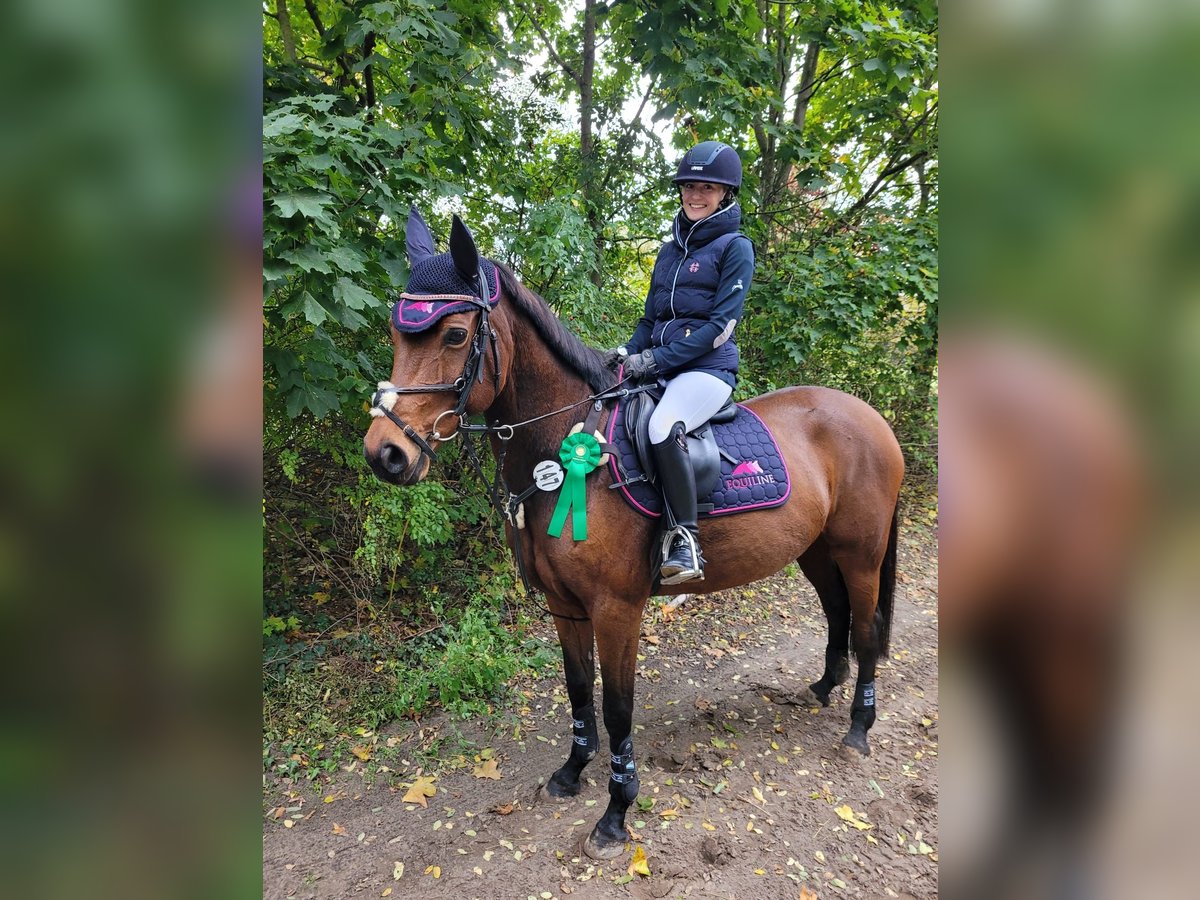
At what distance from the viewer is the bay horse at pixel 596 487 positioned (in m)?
2.28

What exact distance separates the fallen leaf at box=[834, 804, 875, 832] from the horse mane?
8.33 ft

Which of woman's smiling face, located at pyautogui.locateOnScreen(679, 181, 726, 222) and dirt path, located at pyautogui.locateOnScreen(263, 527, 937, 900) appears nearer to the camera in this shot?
dirt path, located at pyautogui.locateOnScreen(263, 527, 937, 900)

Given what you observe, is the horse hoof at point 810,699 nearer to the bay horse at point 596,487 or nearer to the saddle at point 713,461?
the bay horse at point 596,487

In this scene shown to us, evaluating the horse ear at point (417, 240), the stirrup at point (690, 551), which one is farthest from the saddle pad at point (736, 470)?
the horse ear at point (417, 240)

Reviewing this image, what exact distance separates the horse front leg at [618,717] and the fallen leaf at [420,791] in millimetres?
A: 956

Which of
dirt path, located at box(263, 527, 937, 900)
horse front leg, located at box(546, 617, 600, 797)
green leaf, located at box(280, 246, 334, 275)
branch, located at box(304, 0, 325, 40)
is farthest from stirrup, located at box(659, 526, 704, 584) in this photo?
branch, located at box(304, 0, 325, 40)

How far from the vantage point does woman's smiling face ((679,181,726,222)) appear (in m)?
3.02

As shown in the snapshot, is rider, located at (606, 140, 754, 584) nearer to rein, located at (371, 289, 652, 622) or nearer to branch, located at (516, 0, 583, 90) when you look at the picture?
rein, located at (371, 289, 652, 622)

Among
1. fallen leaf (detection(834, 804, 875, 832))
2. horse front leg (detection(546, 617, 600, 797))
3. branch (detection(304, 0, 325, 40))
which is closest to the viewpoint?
fallen leaf (detection(834, 804, 875, 832))

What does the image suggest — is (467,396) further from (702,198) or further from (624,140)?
(624,140)
